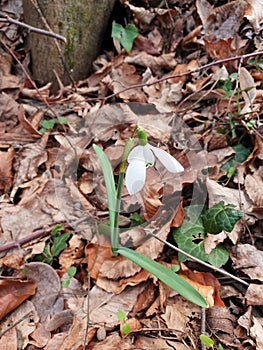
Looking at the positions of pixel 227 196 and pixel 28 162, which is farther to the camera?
pixel 28 162

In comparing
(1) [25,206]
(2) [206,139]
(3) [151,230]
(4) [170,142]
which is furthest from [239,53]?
(1) [25,206]

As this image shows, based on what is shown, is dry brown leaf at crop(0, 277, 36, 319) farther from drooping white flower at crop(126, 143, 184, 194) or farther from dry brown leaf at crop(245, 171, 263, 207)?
dry brown leaf at crop(245, 171, 263, 207)

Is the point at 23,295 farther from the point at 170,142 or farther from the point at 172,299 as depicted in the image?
the point at 170,142

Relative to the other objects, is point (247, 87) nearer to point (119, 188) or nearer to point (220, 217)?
point (220, 217)

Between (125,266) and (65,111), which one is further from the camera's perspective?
(65,111)

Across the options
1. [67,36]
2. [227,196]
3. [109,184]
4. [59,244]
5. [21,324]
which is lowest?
[21,324]

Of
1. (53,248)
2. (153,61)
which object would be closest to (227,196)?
(53,248)

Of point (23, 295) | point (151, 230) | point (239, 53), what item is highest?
point (239, 53)
